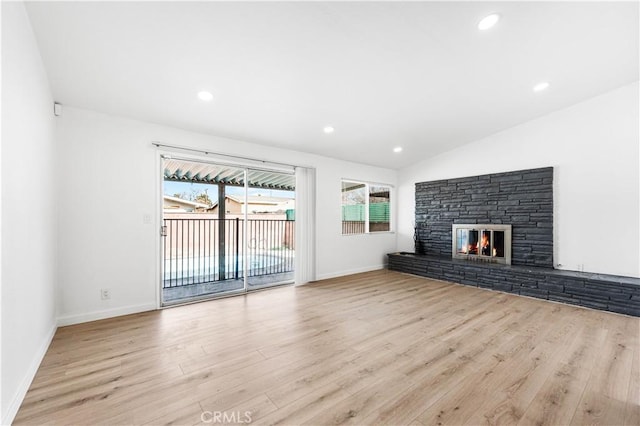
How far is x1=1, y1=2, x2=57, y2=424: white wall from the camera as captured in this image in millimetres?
1466

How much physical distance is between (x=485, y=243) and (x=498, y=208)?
0.65 metres

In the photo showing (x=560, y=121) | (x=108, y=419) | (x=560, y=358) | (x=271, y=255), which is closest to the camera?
(x=108, y=419)

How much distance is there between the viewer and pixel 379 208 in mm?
6102

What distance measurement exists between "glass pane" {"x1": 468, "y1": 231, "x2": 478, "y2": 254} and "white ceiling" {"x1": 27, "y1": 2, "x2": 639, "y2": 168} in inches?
84.2

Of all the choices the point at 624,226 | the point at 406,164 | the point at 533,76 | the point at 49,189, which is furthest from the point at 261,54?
the point at 624,226

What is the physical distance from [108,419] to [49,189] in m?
2.12

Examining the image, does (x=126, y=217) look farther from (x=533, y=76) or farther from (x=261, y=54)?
(x=533, y=76)

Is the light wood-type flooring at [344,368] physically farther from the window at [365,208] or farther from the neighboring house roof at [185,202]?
the window at [365,208]

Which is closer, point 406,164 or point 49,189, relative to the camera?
point 49,189

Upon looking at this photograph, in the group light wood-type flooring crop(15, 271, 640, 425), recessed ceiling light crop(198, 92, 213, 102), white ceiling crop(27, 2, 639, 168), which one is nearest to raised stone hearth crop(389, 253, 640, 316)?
light wood-type flooring crop(15, 271, 640, 425)

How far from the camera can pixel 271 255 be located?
5691mm

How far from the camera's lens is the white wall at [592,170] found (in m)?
3.48

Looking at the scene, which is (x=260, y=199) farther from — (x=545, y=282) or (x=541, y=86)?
(x=545, y=282)

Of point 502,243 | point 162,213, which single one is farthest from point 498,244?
point 162,213
